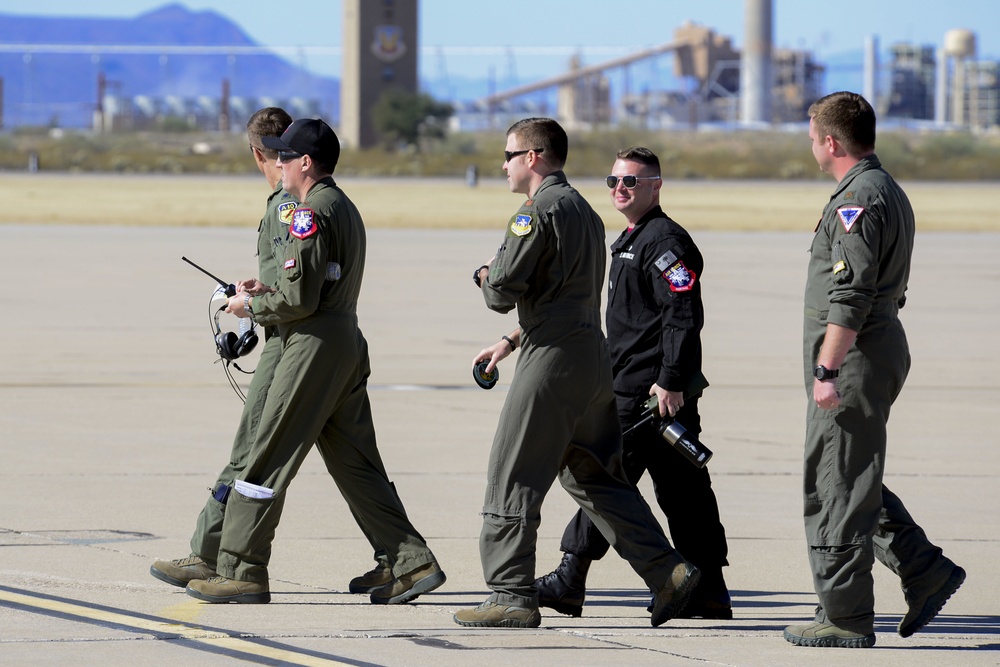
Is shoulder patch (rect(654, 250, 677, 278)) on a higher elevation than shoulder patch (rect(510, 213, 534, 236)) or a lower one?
lower

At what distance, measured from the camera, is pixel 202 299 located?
19953 mm

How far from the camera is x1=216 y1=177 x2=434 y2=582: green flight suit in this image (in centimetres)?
582

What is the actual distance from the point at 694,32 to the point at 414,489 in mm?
192413

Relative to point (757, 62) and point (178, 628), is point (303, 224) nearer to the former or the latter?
point (178, 628)

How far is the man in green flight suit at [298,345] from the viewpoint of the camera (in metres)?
5.84

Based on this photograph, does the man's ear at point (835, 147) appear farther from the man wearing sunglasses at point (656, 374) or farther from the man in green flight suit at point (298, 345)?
the man in green flight suit at point (298, 345)

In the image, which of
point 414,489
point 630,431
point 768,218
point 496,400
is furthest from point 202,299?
point 768,218

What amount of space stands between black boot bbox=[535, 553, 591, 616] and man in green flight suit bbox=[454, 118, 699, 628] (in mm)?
352

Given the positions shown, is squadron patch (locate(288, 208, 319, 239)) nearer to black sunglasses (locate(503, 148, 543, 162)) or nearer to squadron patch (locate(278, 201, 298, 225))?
squadron patch (locate(278, 201, 298, 225))

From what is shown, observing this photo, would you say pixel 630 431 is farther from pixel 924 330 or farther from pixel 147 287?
pixel 147 287

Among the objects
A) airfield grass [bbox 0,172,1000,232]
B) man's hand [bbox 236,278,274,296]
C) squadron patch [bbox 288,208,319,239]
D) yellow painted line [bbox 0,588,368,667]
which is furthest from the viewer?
airfield grass [bbox 0,172,1000,232]

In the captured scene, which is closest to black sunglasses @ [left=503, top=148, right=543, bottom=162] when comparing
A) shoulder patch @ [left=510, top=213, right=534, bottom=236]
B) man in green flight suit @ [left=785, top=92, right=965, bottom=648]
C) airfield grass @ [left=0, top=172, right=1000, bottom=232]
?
shoulder patch @ [left=510, top=213, right=534, bottom=236]

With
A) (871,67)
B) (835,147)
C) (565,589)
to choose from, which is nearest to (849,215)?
(835,147)

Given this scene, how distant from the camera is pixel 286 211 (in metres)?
6.00
